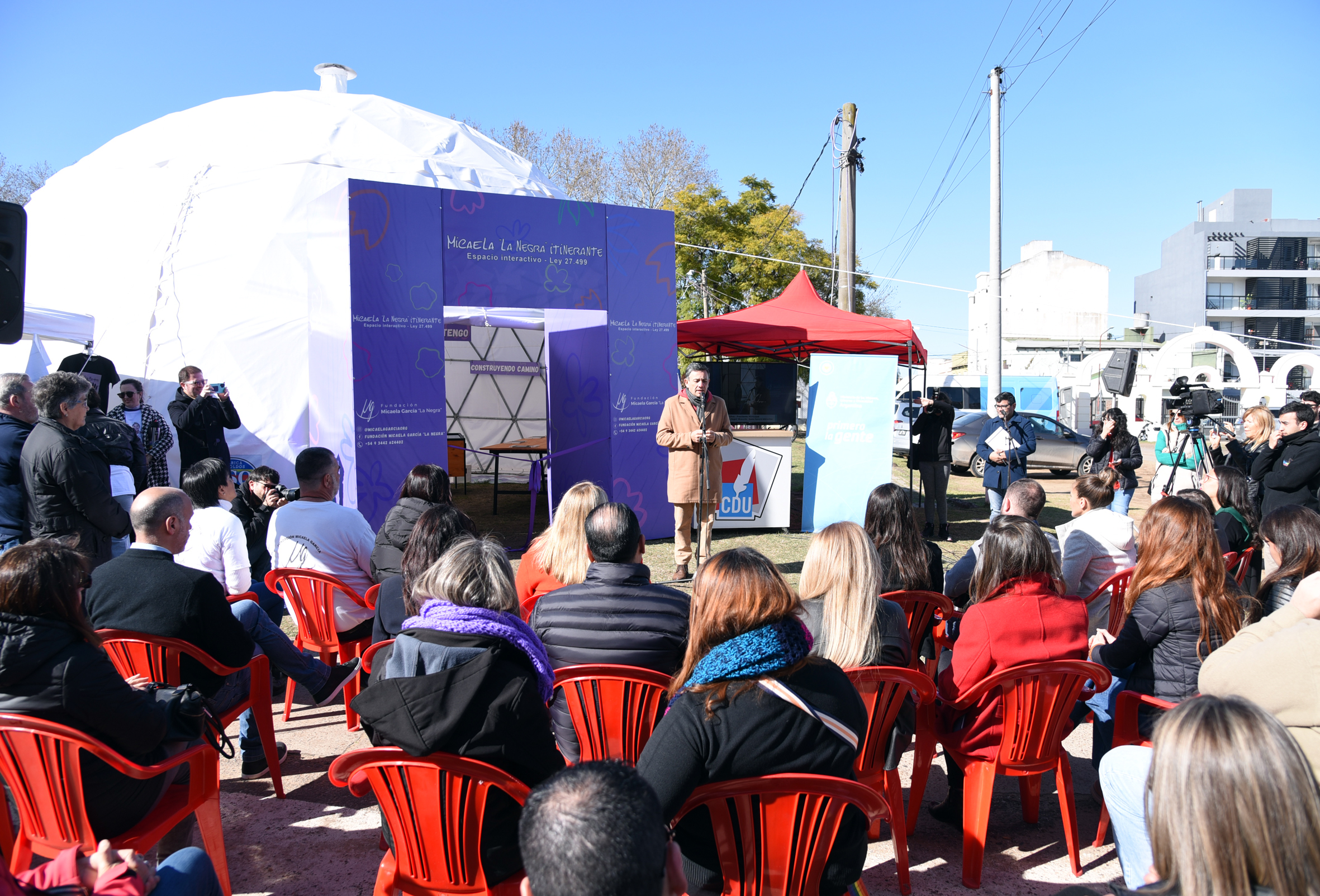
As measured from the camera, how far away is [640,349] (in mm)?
8977

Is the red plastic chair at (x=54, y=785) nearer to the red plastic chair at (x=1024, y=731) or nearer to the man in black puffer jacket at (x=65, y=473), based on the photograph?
the red plastic chair at (x=1024, y=731)

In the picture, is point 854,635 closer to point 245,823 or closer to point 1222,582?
point 1222,582

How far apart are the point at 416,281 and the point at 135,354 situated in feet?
19.5

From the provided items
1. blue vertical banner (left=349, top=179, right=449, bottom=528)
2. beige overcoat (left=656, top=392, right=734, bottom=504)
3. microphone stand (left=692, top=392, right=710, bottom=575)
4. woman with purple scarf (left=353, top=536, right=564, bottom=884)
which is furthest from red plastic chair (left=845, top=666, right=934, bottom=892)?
blue vertical banner (left=349, top=179, right=449, bottom=528)

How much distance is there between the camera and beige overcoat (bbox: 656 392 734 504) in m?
7.98

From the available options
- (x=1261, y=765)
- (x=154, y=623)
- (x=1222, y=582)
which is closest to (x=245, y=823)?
(x=154, y=623)

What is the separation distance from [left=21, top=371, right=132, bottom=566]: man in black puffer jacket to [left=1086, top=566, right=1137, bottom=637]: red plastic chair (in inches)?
218

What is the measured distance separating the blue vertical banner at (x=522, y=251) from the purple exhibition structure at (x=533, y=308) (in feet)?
0.04

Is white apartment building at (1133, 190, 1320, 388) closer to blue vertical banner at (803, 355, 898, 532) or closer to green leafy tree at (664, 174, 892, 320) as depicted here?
green leafy tree at (664, 174, 892, 320)

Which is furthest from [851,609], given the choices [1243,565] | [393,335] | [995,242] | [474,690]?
Answer: [995,242]

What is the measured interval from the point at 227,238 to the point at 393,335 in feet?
18.6

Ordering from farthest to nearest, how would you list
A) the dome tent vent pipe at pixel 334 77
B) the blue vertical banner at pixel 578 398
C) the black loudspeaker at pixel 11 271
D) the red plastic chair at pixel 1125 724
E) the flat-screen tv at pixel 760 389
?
the dome tent vent pipe at pixel 334 77 < the flat-screen tv at pixel 760 389 < the blue vertical banner at pixel 578 398 < the black loudspeaker at pixel 11 271 < the red plastic chair at pixel 1125 724

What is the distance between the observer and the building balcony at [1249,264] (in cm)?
5400

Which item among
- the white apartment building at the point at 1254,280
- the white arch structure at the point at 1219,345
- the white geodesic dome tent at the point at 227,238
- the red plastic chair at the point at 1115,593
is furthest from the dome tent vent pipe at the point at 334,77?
the white apartment building at the point at 1254,280
